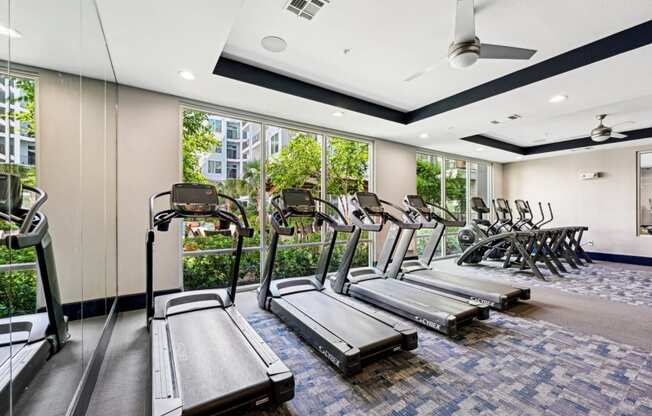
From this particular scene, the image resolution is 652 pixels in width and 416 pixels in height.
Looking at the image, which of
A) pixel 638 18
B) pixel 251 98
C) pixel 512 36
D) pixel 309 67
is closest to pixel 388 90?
pixel 309 67

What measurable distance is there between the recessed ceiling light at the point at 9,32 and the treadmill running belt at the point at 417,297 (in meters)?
3.89

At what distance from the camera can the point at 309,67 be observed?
3.88m

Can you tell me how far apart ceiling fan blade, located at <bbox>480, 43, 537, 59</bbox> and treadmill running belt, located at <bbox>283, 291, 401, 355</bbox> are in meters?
2.74

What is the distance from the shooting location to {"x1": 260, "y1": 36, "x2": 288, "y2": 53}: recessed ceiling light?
3205 mm

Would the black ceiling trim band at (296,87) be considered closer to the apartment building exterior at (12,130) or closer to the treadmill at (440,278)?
the treadmill at (440,278)

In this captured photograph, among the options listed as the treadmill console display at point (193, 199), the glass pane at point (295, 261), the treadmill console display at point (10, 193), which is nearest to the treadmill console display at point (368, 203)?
the glass pane at point (295, 261)

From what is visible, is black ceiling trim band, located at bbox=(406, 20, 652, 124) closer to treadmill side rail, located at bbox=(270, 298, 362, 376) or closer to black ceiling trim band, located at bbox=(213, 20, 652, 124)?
black ceiling trim band, located at bbox=(213, 20, 652, 124)

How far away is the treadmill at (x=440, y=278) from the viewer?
4.03 metres

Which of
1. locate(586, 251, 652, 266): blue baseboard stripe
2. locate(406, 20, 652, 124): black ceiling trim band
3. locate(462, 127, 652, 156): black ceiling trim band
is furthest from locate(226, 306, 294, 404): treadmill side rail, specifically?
locate(586, 251, 652, 266): blue baseboard stripe

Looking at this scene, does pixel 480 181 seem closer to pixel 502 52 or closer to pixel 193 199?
pixel 502 52

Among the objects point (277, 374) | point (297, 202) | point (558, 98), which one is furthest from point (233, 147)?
point (558, 98)

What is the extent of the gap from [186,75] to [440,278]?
4722mm

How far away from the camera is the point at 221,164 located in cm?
468

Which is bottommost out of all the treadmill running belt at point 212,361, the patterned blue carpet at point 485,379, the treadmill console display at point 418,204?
the patterned blue carpet at point 485,379
